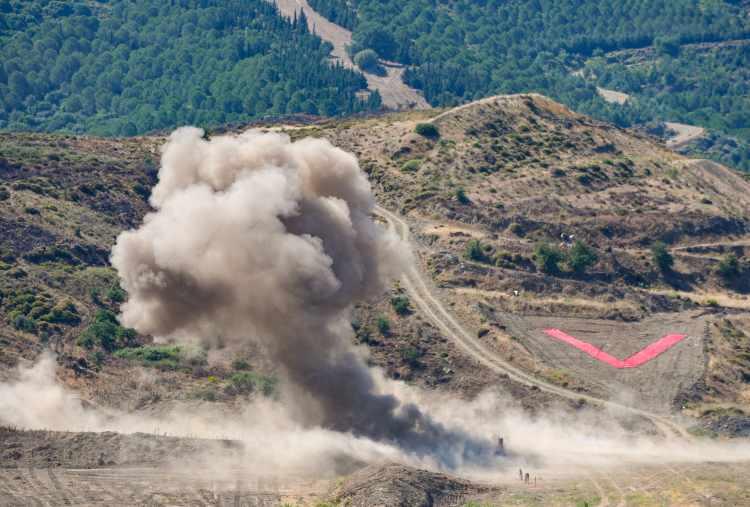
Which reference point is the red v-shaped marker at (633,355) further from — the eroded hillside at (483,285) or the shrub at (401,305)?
the shrub at (401,305)

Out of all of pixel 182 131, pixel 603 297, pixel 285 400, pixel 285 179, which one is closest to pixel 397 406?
pixel 285 400

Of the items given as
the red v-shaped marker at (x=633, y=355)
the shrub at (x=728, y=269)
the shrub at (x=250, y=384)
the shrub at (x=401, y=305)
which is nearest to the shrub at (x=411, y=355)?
the shrub at (x=401, y=305)

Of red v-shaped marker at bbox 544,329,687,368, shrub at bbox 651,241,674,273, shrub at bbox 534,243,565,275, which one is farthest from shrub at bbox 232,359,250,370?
shrub at bbox 651,241,674,273

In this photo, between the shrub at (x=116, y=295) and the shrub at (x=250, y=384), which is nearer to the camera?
the shrub at (x=250, y=384)

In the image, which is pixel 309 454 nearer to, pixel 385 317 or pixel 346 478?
pixel 346 478

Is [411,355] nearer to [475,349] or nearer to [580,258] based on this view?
[475,349]

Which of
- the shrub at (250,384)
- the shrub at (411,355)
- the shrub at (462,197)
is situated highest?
the shrub at (250,384)
